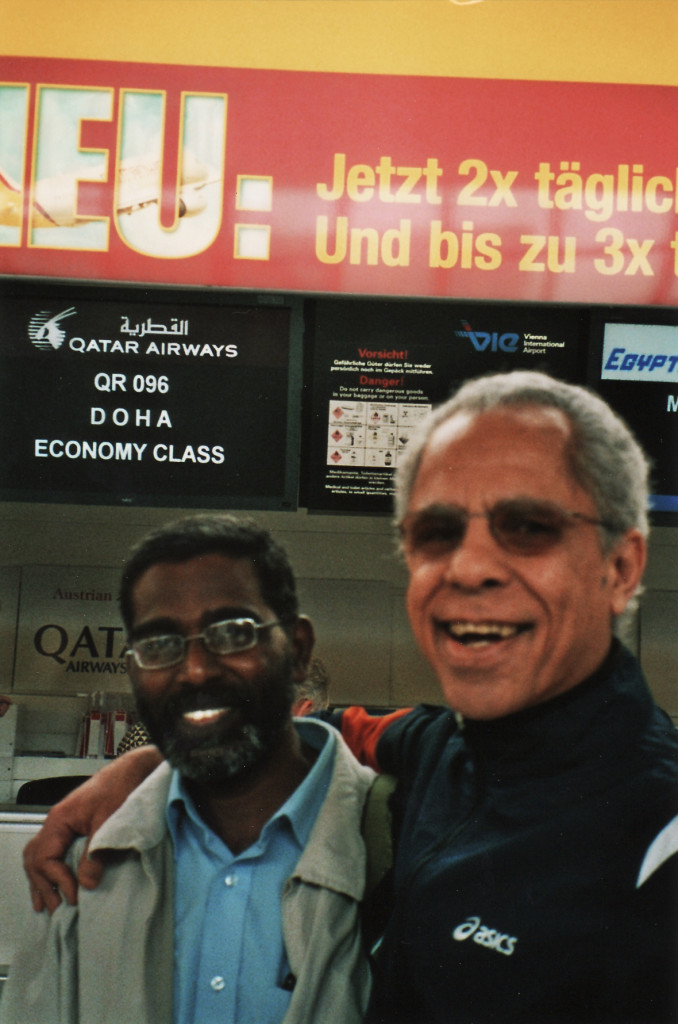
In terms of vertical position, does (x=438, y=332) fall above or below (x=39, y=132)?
below

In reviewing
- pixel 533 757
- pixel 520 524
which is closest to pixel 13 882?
pixel 533 757

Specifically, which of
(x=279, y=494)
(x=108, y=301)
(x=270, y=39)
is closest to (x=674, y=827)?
(x=279, y=494)

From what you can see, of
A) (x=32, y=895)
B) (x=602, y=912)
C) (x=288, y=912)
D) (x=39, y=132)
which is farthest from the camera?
(x=39, y=132)

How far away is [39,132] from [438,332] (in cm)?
89

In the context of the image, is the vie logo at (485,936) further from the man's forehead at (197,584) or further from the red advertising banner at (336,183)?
the red advertising banner at (336,183)

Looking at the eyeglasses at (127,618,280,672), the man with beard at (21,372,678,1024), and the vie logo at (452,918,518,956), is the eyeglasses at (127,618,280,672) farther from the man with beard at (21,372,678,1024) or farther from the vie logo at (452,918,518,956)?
the vie logo at (452,918,518,956)

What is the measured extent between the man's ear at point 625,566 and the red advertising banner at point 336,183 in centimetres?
54

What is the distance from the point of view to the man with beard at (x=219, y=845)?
155 centimetres

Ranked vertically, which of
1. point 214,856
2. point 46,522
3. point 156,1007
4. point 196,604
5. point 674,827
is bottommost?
point 156,1007

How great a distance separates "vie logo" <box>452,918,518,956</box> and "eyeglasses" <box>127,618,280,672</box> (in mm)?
578

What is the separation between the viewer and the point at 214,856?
1.62m

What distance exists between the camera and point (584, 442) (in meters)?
1.51

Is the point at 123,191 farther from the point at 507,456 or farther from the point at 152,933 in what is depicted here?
the point at 152,933

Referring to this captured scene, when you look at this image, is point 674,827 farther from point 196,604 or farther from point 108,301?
point 108,301
